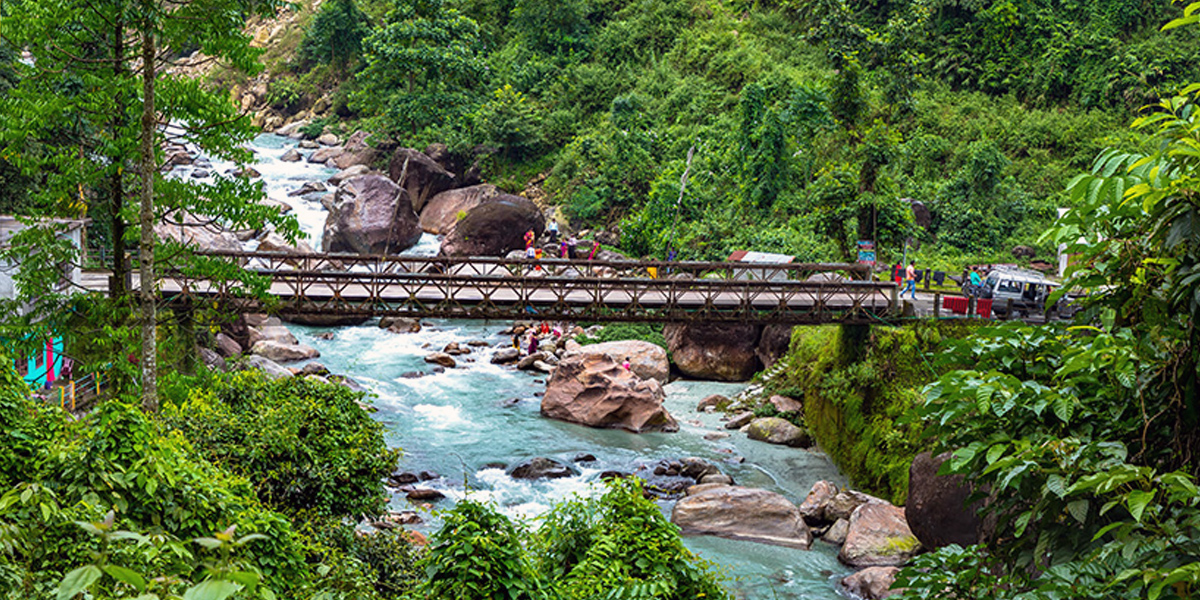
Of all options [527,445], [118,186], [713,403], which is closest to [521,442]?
[527,445]

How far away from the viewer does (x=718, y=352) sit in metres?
28.5

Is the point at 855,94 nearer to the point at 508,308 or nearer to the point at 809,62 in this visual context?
the point at 508,308

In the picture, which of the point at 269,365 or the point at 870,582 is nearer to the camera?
the point at 870,582

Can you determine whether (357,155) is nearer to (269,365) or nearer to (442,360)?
(442,360)

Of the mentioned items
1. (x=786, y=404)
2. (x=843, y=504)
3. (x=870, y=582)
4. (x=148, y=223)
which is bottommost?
(x=870, y=582)

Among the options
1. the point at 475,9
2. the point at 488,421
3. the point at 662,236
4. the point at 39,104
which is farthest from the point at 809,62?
the point at 39,104

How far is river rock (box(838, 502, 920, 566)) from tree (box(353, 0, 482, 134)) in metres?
35.0

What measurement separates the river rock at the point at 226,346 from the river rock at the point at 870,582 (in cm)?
1836

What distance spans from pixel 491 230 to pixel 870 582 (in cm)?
2563

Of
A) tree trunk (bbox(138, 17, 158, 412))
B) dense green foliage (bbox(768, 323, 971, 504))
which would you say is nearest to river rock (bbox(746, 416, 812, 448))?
dense green foliage (bbox(768, 323, 971, 504))

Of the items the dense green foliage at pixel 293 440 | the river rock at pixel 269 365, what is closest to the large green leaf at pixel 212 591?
the dense green foliage at pixel 293 440

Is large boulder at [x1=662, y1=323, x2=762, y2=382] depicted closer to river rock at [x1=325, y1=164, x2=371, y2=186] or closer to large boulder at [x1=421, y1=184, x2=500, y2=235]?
large boulder at [x1=421, y1=184, x2=500, y2=235]

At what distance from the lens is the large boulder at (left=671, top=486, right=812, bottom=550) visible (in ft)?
57.3

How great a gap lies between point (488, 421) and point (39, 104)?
14.2 meters
